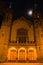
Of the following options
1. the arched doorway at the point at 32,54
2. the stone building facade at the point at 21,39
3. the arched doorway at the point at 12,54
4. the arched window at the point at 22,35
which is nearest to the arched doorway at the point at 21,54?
the stone building facade at the point at 21,39

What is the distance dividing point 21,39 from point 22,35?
0.60 meters

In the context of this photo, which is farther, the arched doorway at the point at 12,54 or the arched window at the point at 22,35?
the arched window at the point at 22,35

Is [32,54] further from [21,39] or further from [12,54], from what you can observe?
[21,39]

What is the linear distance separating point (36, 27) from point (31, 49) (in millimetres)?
3178

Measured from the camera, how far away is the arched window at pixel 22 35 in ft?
75.2

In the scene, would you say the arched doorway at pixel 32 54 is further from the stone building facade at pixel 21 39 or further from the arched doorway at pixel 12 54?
the arched doorway at pixel 12 54

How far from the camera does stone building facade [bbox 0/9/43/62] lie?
2125cm

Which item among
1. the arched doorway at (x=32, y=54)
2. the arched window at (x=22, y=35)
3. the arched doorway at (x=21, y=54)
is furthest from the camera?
the arched window at (x=22, y=35)

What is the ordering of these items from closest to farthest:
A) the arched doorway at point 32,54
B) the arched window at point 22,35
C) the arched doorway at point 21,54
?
the arched doorway at point 32,54 → the arched doorway at point 21,54 → the arched window at point 22,35

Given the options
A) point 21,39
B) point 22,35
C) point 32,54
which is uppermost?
point 22,35

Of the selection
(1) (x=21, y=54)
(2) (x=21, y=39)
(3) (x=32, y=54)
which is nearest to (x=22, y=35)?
(2) (x=21, y=39)

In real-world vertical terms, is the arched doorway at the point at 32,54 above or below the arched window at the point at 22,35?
below

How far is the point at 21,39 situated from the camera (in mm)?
23078

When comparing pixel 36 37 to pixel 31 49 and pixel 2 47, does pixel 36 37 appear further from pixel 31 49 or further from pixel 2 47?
pixel 2 47
